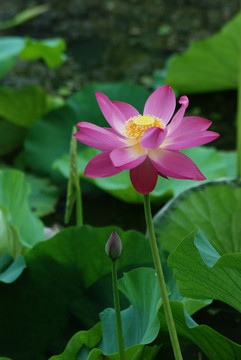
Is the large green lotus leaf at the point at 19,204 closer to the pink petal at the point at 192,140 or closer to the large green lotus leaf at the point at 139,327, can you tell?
the large green lotus leaf at the point at 139,327

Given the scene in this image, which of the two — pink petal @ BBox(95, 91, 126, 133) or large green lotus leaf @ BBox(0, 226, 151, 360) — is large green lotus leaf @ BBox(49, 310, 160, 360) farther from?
pink petal @ BBox(95, 91, 126, 133)

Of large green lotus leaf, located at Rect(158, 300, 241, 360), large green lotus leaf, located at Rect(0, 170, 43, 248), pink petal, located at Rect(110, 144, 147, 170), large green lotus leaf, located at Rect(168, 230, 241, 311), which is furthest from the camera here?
large green lotus leaf, located at Rect(0, 170, 43, 248)

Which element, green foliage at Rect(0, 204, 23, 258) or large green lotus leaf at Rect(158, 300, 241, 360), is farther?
green foliage at Rect(0, 204, 23, 258)

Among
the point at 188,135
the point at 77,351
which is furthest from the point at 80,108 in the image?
the point at 188,135

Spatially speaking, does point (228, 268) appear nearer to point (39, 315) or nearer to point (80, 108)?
point (39, 315)

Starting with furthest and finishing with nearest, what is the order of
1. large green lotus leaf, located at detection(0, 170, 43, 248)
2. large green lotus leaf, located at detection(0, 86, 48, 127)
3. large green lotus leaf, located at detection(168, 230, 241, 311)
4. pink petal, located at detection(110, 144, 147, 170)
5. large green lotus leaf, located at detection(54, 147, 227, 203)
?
large green lotus leaf, located at detection(0, 86, 48, 127), large green lotus leaf, located at detection(54, 147, 227, 203), large green lotus leaf, located at detection(0, 170, 43, 248), large green lotus leaf, located at detection(168, 230, 241, 311), pink petal, located at detection(110, 144, 147, 170)

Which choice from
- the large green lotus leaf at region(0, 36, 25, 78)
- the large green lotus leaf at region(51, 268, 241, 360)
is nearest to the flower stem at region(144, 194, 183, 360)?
the large green lotus leaf at region(51, 268, 241, 360)

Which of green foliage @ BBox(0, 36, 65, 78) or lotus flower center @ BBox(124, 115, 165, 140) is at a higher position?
green foliage @ BBox(0, 36, 65, 78)
